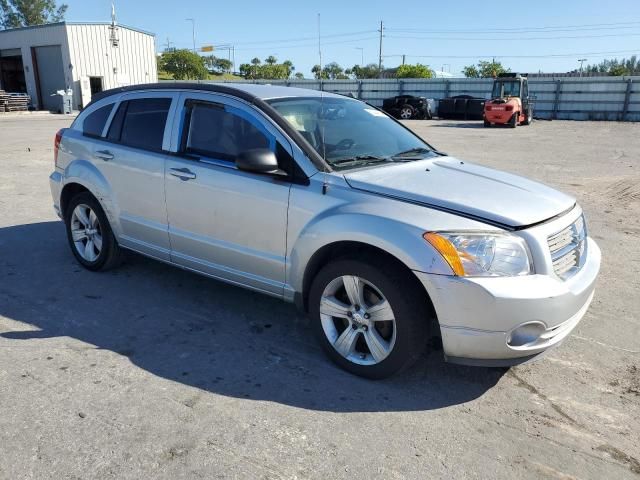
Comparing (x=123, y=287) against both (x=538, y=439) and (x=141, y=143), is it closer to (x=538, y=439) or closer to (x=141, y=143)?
(x=141, y=143)

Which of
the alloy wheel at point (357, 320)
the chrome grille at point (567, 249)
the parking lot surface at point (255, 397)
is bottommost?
the parking lot surface at point (255, 397)

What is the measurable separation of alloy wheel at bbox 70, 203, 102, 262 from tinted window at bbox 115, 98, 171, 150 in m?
0.81

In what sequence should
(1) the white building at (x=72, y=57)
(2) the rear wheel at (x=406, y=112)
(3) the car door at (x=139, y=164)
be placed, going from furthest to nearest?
(1) the white building at (x=72, y=57), (2) the rear wheel at (x=406, y=112), (3) the car door at (x=139, y=164)

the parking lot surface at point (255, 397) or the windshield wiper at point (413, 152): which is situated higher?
the windshield wiper at point (413, 152)

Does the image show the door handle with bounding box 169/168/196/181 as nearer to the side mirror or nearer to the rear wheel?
the side mirror

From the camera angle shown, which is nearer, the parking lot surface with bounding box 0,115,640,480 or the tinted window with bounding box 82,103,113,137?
the parking lot surface with bounding box 0,115,640,480

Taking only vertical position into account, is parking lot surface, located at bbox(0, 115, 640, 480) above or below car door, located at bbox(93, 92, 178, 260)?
below

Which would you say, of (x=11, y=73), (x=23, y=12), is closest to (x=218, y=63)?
(x=23, y=12)

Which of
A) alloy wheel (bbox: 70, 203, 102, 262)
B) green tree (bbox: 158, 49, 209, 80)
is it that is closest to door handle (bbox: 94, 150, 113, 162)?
alloy wheel (bbox: 70, 203, 102, 262)

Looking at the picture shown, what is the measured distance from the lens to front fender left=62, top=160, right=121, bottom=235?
15.6 ft

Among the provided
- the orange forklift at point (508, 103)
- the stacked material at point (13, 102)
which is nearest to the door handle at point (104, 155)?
the orange forklift at point (508, 103)

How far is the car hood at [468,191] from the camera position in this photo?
3072 mm

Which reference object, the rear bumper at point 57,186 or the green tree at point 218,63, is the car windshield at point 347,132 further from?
the green tree at point 218,63

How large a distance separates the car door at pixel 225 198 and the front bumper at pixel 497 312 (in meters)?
1.16
